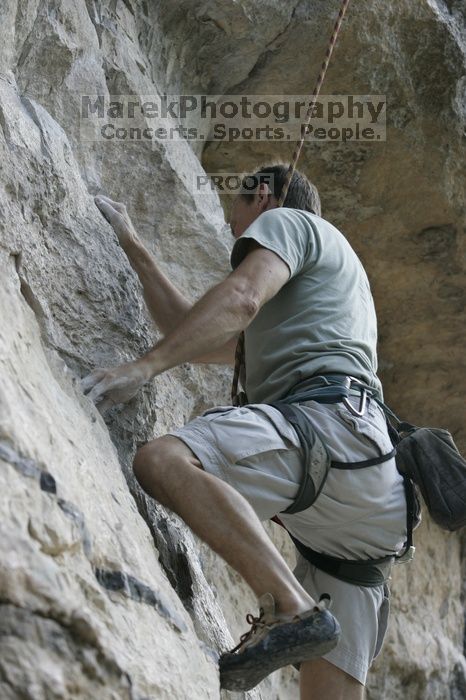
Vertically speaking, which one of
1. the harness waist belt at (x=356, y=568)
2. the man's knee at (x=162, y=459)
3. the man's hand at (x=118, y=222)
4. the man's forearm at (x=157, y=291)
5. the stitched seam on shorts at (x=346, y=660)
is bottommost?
the stitched seam on shorts at (x=346, y=660)

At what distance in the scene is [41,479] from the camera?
7.09 feet

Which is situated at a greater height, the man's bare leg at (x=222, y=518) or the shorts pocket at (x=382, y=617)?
the man's bare leg at (x=222, y=518)

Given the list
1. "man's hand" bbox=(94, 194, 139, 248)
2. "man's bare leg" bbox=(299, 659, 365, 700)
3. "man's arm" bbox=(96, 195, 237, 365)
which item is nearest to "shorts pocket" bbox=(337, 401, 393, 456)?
"man's bare leg" bbox=(299, 659, 365, 700)

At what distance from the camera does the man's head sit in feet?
12.5

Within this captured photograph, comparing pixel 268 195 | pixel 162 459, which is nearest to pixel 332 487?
pixel 162 459

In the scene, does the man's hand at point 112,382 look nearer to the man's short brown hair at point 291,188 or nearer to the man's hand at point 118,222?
the man's hand at point 118,222

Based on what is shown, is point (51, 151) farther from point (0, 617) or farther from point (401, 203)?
point (401, 203)

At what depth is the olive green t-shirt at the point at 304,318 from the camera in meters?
3.28

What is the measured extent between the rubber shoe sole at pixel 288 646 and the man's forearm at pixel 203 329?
0.82 m

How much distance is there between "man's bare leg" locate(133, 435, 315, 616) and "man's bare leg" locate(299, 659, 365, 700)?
0.64m

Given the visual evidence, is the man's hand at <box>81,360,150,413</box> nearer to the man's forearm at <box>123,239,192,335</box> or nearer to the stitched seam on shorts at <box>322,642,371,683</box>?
the man's forearm at <box>123,239,192,335</box>

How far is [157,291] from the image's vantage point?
3.88 metres

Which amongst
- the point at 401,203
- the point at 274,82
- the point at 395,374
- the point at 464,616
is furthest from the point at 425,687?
the point at 274,82

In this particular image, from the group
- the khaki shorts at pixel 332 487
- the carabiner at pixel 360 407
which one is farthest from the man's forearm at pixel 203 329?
the carabiner at pixel 360 407
